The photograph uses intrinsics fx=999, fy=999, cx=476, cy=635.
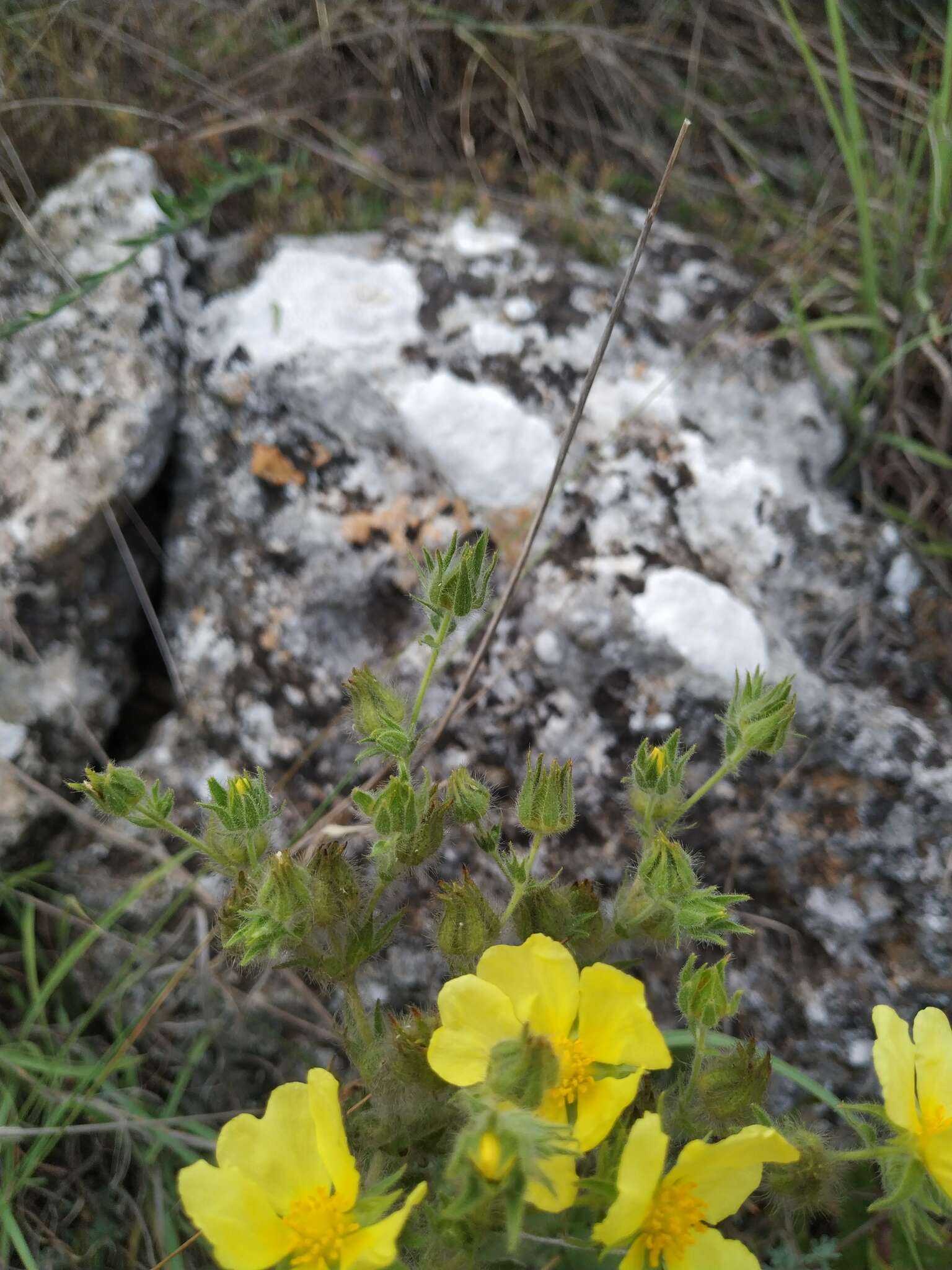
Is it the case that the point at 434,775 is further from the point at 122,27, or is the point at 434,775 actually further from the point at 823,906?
the point at 122,27

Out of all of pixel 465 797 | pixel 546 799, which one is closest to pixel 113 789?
pixel 465 797

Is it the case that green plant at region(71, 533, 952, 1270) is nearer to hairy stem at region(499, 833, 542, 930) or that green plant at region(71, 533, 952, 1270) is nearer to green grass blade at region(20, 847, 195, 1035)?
hairy stem at region(499, 833, 542, 930)

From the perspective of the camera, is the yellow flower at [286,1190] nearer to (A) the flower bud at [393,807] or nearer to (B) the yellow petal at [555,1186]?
(B) the yellow petal at [555,1186]

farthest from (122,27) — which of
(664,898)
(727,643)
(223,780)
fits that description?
(664,898)

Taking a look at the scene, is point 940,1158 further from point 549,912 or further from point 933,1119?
point 549,912

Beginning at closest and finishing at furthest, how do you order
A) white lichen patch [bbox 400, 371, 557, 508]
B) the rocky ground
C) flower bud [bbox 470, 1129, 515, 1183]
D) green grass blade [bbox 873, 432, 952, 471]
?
flower bud [bbox 470, 1129, 515, 1183]
the rocky ground
white lichen patch [bbox 400, 371, 557, 508]
green grass blade [bbox 873, 432, 952, 471]

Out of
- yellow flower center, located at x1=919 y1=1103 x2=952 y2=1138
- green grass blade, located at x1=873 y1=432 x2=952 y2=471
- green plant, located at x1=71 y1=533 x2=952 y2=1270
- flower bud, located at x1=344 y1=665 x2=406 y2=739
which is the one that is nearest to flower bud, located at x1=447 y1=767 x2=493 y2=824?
green plant, located at x1=71 y1=533 x2=952 y2=1270
